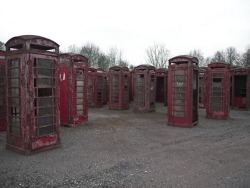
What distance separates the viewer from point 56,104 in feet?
20.2

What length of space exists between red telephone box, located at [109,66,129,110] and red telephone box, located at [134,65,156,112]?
1.25m

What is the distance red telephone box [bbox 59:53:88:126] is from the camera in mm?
8938

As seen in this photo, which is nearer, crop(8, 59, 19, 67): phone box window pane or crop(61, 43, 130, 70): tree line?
crop(8, 59, 19, 67): phone box window pane

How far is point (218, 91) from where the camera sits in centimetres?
1148

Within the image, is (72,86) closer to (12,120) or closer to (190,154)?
(12,120)

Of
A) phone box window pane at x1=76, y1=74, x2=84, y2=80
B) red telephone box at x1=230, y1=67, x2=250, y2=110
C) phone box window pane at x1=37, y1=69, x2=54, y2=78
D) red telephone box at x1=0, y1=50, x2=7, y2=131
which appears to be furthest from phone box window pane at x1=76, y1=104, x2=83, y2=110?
red telephone box at x1=230, y1=67, x2=250, y2=110

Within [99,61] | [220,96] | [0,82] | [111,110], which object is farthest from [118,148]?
[99,61]

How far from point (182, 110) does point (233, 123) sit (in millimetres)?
3120

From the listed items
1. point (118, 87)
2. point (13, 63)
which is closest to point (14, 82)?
point (13, 63)

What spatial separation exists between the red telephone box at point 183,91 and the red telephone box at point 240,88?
7.55 meters

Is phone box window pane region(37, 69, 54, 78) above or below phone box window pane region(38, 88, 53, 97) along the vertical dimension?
above

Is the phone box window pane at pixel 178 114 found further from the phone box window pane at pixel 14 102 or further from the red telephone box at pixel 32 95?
the phone box window pane at pixel 14 102

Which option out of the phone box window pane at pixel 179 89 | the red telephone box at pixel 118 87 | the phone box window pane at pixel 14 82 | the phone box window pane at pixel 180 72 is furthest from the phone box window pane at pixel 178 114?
the phone box window pane at pixel 14 82

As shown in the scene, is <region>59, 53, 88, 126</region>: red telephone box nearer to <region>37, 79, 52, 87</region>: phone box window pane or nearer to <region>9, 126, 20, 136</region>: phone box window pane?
<region>37, 79, 52, 87</region>: phone box window pane
